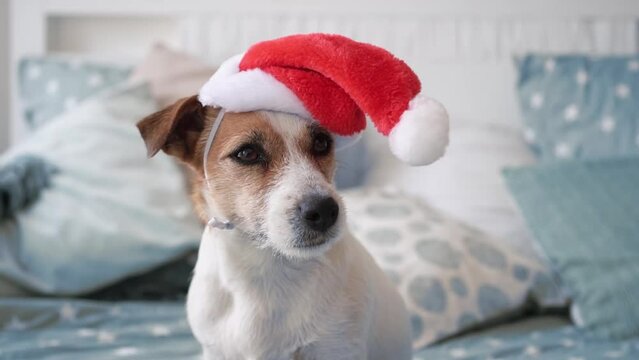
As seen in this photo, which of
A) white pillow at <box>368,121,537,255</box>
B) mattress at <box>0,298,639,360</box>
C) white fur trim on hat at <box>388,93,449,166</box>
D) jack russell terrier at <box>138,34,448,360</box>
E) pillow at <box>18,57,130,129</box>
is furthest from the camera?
pillow at <box>18,57,130,129</box>

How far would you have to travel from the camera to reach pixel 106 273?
1.73 meters

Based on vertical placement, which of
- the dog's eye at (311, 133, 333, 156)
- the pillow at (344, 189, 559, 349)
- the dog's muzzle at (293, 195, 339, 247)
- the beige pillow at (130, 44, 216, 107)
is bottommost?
the pillow at (344, 189, 559, 349)

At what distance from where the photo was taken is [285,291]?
1062mm

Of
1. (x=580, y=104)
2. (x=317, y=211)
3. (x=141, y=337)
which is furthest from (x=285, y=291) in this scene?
(x=580, y=104)

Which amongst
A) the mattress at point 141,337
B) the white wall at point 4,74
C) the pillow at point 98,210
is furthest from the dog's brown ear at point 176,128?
the white wall at point 4,74

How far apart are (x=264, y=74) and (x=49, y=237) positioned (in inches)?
39.3

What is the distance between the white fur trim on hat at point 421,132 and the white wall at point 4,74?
236cm

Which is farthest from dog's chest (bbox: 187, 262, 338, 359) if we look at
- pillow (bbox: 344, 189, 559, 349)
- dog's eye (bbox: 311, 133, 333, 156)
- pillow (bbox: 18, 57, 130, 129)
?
pillow (bbox: 18, 57, 130, 129)

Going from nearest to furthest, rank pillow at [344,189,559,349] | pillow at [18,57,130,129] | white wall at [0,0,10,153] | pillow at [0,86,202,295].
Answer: pillow at [344,189,559,349], pillow at [0,86,202,295], pillow at [18,57,130,129], white wall at [0,0,10,153]

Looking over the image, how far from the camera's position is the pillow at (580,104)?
2.05 meters

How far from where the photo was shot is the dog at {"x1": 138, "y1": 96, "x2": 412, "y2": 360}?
3.32 feet

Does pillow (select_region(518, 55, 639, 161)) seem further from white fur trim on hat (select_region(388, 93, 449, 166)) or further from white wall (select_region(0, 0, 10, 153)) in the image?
white wall (select_region(0, 0, 10, 153))

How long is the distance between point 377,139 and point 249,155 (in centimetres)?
121

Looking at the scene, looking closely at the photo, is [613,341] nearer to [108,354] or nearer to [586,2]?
[108,354]
